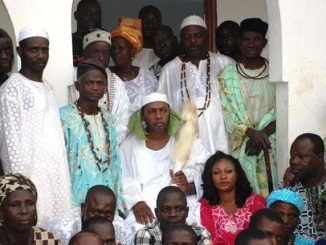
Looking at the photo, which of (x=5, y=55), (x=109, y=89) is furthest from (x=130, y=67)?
(x=5, y=55)

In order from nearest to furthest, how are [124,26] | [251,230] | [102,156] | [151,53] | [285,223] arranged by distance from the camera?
[251,230] → [285,223] → [102,156] → [124,26] → [151,53]

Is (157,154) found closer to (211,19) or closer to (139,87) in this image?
(139,87)

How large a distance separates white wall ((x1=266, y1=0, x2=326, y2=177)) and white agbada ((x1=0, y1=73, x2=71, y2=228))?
199 cm

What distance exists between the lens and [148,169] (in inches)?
323

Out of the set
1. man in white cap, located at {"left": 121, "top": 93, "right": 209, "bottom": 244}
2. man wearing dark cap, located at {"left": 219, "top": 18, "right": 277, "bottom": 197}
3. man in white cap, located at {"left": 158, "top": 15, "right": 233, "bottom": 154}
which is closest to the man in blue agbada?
man in white cap, located at {"left": 121, "top": 93, "right": 209, "bottom": 244}

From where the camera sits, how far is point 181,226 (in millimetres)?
6652

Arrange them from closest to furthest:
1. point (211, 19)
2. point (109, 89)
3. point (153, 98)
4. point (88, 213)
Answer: point (88, 213) → point (153, 98) → point (109, 89) → point (211, 19)

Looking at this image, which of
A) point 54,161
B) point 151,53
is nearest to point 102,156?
point 54,161

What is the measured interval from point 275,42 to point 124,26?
1.38m

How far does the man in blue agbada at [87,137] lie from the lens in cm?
771

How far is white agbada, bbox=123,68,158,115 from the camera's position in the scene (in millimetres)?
8727

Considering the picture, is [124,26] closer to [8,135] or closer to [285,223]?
[8,135]

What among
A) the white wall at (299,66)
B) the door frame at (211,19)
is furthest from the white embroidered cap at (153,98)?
the door frame at (211,19)

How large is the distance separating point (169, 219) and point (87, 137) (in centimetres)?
100
